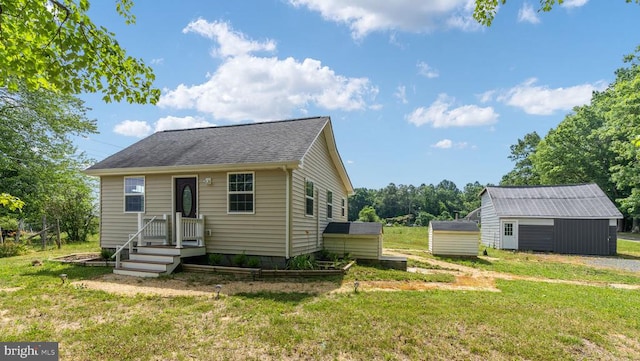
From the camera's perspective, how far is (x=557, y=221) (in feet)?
61.5

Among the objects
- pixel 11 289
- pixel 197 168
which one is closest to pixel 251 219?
pixel 197 168

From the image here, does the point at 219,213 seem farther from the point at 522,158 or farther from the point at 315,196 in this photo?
the point at 522,158

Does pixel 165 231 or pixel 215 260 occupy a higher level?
pixel 165 231

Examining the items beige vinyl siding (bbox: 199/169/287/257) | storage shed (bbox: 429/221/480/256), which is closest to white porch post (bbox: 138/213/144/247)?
beige vinyl siding (bbox: 199/169/287/257)

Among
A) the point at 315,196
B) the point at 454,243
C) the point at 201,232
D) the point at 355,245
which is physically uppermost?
the point at 315,196

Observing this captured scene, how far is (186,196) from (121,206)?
253cm

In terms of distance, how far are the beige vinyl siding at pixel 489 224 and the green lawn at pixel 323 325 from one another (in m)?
13.4

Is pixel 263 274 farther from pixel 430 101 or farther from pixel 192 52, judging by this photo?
pixel 430 101

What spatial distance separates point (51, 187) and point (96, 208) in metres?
3.43

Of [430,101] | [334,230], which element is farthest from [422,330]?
[430,101]

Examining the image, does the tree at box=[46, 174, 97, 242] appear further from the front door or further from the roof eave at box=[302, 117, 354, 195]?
the roof eave at box=[302, 117, 354, 195]

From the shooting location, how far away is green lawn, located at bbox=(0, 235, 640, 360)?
4139 millimetres

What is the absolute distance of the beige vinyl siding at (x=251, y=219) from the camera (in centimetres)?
924

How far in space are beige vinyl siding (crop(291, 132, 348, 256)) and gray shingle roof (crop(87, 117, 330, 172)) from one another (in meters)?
0.62
